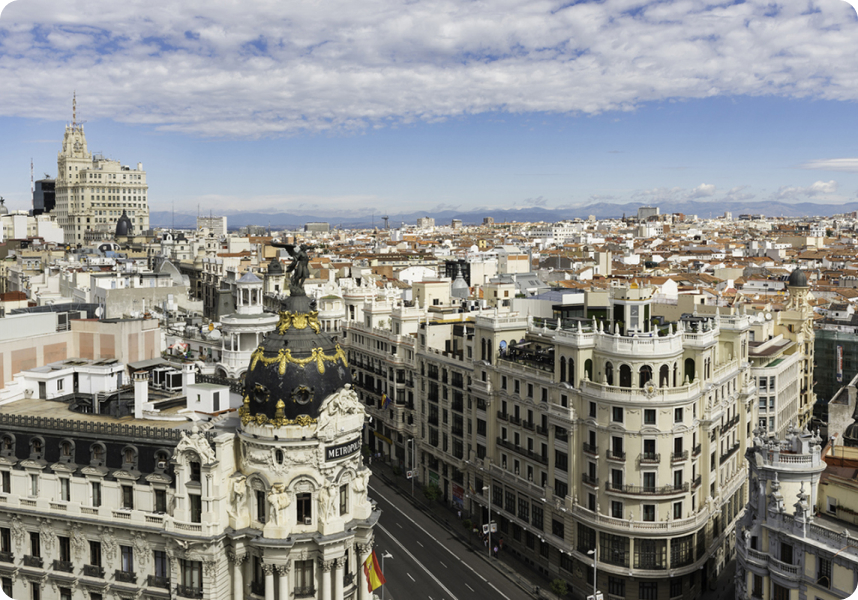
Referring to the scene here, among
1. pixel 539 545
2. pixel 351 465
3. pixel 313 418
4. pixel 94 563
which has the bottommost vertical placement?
pixel 539 545

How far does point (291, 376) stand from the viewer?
45.4 metres

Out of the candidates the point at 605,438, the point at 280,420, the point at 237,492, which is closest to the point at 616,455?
the point at 605,438

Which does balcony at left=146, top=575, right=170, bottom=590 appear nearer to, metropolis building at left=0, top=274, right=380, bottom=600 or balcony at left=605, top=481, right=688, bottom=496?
metropolis building at left=0, top=274, right=380, bottom=600

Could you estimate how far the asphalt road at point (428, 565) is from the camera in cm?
6419

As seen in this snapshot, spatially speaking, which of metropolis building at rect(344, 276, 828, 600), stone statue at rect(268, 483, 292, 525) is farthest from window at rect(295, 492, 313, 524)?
metropolis building at rect(344, 276, 828, 600)

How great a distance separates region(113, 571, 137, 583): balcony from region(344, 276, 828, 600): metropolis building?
33928 millimetres

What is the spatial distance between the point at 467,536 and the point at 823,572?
36681 millimetres

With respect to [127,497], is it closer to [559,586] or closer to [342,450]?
[342,450]

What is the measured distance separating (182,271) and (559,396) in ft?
388

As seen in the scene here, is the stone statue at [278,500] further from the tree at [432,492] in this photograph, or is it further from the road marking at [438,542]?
the tree at [432,492]

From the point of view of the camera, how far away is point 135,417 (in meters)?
53.1

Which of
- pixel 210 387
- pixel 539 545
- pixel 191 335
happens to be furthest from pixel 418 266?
pixel 210 387

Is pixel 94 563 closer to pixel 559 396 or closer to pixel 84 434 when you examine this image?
pixel 84 434

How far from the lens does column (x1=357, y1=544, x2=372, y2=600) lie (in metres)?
47.4
